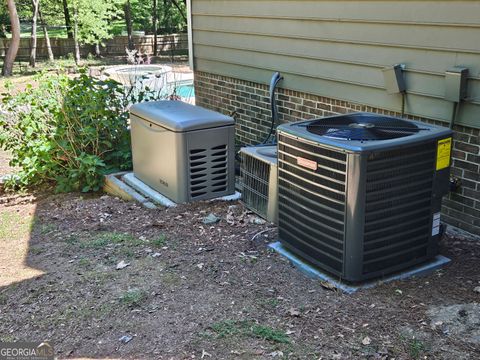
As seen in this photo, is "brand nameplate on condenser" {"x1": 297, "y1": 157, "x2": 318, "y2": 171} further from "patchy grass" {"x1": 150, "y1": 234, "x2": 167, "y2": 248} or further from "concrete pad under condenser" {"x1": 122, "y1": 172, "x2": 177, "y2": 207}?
"concrete pad under condenser" {"x1": 122, "y1": 172, "x2": 177, "y2": 207}

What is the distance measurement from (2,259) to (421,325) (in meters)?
3.00

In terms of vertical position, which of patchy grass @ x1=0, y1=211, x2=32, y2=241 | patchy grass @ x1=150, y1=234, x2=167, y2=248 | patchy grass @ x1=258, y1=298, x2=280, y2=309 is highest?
patchy grass @ x1=258, y1=298, x2=280, y2=309

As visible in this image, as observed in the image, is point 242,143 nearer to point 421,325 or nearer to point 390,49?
point 390,49

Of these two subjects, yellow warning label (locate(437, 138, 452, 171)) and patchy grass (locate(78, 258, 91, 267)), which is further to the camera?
patchy grass (locate(78, 258, 91, 267))

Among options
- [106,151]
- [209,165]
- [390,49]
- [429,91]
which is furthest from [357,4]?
[106,151]

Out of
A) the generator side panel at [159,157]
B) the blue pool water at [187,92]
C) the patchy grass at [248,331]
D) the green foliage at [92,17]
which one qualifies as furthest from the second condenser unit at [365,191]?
the green foliage at [92,17]

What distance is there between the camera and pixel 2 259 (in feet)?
13.1

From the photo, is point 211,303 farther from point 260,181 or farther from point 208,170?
point 208,170

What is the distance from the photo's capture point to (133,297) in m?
3.14

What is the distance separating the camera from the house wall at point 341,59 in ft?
12.3

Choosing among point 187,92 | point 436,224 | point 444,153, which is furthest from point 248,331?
point 187,92

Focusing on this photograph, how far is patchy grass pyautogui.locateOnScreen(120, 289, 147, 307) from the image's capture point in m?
3.09

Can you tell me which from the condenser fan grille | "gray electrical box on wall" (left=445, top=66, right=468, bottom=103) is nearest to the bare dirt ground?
the condenser fan grille

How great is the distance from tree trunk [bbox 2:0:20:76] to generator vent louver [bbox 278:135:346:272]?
16512 millimetres
